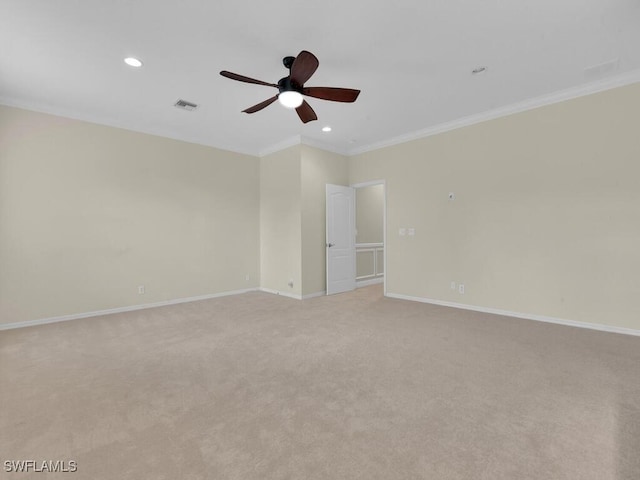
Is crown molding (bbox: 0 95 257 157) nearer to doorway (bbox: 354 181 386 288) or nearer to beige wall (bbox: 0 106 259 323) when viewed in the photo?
beige wall (bbox: 0 106 259 323)

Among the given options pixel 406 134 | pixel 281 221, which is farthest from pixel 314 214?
pixel 406 134

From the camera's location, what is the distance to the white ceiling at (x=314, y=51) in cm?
228

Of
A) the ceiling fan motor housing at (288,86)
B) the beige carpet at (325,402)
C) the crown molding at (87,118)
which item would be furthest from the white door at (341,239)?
the ceiling fan motor housing at (288,86)

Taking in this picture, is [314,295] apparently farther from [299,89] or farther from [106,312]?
[299,89]

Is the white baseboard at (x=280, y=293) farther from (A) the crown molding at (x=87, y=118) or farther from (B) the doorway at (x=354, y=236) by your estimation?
(A) the crown molding at (x=87, y=118)

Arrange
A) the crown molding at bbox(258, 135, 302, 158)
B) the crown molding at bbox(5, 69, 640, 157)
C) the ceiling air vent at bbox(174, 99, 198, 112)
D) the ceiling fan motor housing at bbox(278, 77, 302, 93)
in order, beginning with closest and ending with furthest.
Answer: the ceiling fan motor housing at bbox(278, 77, 302, 93)
the crown molding at bbox(5, 69, 640, 157)
the ceiling air vent at bbox(174, 99, 198, 112)
the crown molding at bbox(258, 135, 302, 158)

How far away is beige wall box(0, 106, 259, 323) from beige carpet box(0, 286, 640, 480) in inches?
30.9

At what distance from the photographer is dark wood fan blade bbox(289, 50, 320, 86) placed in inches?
86.5

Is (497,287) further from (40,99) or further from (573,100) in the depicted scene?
(40,99)

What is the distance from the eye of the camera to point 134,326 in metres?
3.74

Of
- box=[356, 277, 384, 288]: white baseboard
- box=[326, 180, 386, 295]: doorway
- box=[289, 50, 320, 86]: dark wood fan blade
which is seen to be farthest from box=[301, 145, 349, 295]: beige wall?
box=[289, 50, 320, 86]: dark wood fan blade

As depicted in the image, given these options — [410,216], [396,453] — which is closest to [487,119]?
[410,216]

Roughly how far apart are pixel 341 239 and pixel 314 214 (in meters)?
0.80

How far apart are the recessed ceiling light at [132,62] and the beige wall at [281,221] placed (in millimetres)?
2723
